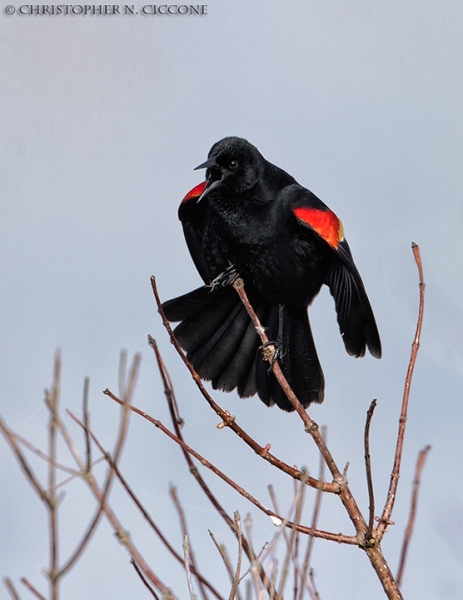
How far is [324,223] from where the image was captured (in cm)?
333

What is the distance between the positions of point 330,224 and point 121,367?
2.37 metres

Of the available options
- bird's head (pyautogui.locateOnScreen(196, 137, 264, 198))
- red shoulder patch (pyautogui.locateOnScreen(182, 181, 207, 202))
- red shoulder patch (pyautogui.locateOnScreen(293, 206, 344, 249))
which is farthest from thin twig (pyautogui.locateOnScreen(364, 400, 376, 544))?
red shoulder patch (pyautogui.locateOnScreen(182, 181, 207, 202))

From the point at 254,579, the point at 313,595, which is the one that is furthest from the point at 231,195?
the point at 254,579

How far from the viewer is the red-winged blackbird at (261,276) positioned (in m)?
3.37

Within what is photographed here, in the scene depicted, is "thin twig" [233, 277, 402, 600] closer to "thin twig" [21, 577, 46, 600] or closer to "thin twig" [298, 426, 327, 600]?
"thin twig" [298, 426, 327, 600]

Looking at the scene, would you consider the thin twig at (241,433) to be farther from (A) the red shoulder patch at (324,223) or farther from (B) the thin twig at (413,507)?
(A) the red shoulder patch at (324,223)

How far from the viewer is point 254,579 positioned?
1.34 metres

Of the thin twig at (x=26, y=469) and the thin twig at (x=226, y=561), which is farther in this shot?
the thin twig at (x=226, y=561)

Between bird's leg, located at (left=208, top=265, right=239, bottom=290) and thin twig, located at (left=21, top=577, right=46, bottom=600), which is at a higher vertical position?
bird's leg, located at (left=208, top=265, right=239, bottom=290)

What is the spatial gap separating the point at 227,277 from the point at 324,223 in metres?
0.55

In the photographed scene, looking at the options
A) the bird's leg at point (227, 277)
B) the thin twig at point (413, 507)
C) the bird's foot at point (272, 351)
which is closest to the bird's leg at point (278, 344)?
the bird's foot at point (272, 351)

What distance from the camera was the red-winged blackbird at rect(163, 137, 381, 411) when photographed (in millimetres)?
3367

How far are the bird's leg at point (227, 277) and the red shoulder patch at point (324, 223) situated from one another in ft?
1.36

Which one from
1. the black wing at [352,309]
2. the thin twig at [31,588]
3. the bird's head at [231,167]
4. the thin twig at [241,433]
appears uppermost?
the bird's head at [231,167]
